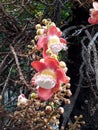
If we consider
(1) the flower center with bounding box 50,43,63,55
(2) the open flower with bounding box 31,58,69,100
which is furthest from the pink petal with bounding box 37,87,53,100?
(1) the flower center with bounding box 50,43,63,55

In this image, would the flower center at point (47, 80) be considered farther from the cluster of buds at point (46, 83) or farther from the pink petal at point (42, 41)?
the pink petal at point (42, 41)

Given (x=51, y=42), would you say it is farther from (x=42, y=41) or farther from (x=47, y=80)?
(x=47, y=80)

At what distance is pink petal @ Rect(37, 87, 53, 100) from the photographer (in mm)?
765

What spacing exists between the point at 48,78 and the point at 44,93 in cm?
3

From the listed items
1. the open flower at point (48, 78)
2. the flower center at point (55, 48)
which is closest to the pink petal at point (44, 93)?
the open flower at point (48, 78)

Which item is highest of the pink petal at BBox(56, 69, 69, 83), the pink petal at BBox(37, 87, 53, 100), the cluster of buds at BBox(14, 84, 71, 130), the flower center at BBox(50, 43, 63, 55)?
the flower center at BBox(50, 43, 63, 55)

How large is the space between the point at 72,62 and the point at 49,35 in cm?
76

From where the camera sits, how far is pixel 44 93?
77 centimetres

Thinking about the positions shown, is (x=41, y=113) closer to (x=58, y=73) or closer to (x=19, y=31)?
(x=58, y=73)

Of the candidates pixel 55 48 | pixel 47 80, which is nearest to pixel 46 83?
pixel 47 80

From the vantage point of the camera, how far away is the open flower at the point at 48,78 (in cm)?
77

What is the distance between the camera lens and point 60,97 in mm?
860

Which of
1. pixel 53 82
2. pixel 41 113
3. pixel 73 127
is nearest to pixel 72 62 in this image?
pixel 73 127

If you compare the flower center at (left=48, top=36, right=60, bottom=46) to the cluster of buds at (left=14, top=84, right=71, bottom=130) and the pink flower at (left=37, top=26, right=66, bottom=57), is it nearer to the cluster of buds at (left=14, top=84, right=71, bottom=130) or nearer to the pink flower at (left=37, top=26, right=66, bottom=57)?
the pink flower at (left=37, top=26, right=66, bottom=57)
